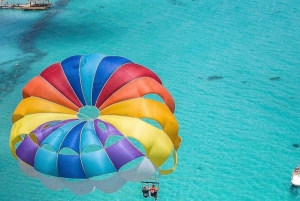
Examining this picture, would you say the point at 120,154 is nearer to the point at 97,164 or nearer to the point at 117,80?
the point at 97,164

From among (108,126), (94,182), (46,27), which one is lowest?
(46,27)

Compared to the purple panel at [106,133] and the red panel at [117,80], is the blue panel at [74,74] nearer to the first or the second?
the red panel at [117,80]

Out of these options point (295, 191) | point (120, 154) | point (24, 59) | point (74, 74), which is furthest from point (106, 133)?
point (24, 59)

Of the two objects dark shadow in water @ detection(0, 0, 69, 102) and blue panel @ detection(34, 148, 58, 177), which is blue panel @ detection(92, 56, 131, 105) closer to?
blue panel @ detection(34, 148, 58, 177)

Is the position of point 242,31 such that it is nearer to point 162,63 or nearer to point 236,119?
point 162,63

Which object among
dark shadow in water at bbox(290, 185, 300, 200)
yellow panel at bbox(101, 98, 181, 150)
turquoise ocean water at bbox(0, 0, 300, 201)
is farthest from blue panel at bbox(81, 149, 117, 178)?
dark shadow in water at bbox(290, 185, 300, 200)

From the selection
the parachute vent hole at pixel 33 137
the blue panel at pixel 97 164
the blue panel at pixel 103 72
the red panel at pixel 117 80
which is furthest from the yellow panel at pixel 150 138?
the parachute vent hole at pixel 33 137

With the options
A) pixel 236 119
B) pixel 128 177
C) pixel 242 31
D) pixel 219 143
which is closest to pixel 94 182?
pixel 128 177
